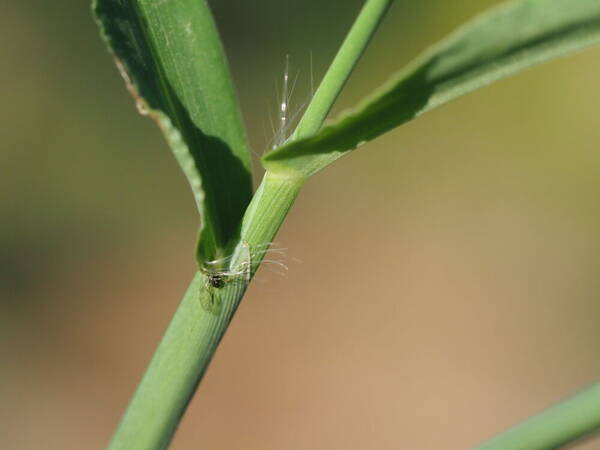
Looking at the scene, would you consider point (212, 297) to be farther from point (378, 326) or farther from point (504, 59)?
point (378, 326)

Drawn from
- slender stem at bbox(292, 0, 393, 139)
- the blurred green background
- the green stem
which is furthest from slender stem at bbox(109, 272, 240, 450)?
the blurred green background

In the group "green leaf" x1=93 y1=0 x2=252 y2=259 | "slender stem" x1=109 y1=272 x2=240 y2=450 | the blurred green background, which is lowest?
"slender stem" x1=109 y1=272 x2=240 y2=450

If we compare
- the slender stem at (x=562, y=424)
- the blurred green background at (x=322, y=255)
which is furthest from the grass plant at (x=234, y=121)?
the blurred green background at (x=322, y=255)

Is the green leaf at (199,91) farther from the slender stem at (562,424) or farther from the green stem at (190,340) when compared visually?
the slender stem at (562,424)

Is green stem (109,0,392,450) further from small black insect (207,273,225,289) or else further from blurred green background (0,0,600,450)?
blurred green background (0,0,600,450)

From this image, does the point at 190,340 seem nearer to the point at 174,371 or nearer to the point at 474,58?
the point at 174,371

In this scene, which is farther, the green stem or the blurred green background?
the blurred green background

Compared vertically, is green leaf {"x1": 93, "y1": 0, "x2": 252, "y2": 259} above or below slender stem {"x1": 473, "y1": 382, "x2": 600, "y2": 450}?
above
